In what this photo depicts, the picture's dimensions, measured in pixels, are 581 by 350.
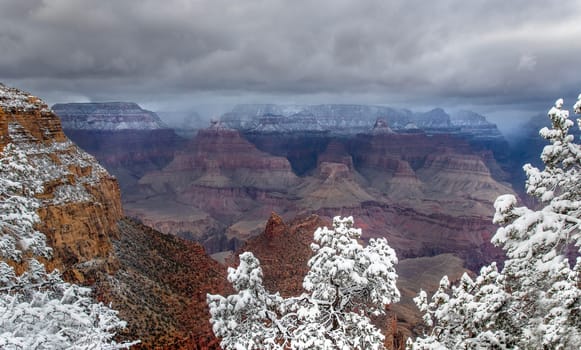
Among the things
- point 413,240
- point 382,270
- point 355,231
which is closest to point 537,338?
point 382,270

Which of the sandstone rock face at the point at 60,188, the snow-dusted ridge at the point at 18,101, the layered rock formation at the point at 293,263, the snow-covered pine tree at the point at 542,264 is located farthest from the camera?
the layered rock formation at the point at 293,263

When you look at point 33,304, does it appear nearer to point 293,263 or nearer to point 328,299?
point 328,299

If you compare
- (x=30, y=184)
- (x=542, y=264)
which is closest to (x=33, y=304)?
(x=30, y=184)

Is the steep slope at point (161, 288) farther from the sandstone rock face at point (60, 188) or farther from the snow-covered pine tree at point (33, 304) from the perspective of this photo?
the snow-covered pine tree at point (33, 304)

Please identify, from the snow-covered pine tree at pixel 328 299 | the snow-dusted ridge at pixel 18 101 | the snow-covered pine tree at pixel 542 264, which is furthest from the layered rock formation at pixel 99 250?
the snow-covered pine tree at pixel 542 264

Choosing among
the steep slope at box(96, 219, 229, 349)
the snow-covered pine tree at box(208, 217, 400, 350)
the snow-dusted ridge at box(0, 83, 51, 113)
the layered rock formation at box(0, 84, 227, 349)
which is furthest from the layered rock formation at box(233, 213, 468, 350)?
the snow-dusted ridge at box(0, 83, 51, 113)

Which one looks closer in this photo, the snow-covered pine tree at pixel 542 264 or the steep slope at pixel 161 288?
the snow-covered pine tree at pixel 542 264

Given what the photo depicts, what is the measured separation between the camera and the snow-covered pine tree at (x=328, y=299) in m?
8.50

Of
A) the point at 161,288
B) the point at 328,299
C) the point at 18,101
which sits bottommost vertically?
the point at 161,288

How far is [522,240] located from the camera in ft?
21.4

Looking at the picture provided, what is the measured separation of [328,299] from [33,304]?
249 inches

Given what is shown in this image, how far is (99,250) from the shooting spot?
2647 cm

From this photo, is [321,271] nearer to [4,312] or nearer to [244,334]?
[244,334]

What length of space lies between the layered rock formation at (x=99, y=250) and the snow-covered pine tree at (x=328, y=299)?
575 inches
